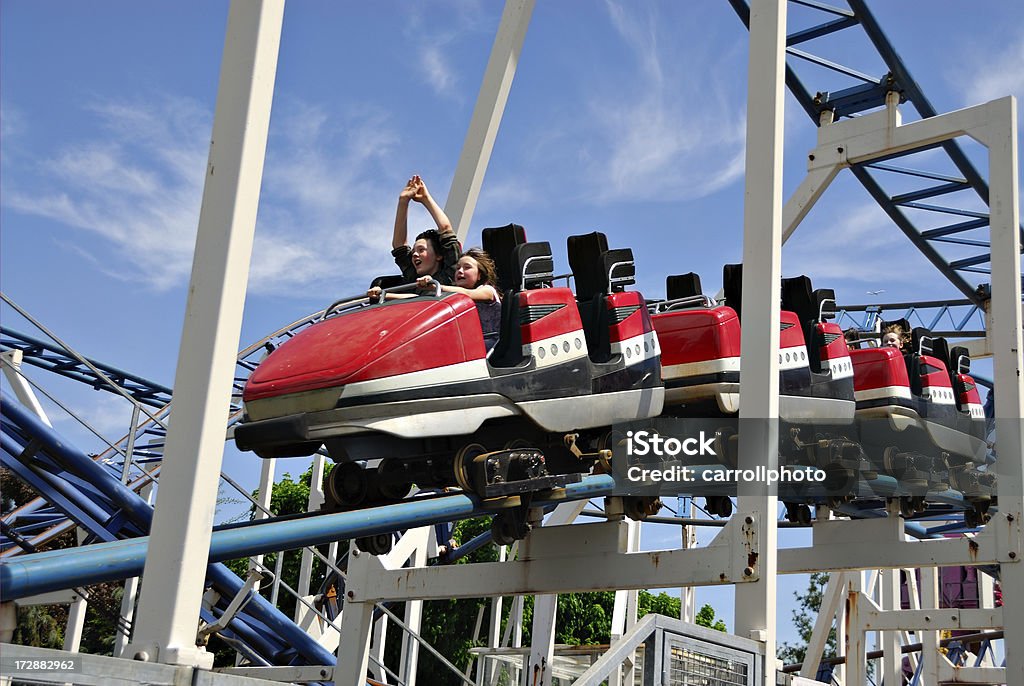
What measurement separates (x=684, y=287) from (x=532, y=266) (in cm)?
165

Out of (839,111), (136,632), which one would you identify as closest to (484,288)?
(136,632)

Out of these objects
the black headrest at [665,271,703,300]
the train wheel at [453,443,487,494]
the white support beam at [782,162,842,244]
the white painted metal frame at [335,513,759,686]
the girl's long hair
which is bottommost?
the white painted metal frame at [335,513,759,686]

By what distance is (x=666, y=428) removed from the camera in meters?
5.00

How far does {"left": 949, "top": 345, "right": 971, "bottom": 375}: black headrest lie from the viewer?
321 inches

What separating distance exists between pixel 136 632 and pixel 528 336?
2103 millimetres

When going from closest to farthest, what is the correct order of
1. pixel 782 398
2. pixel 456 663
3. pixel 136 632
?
pixel 136 632
pixel 782 398
pixel 456 663

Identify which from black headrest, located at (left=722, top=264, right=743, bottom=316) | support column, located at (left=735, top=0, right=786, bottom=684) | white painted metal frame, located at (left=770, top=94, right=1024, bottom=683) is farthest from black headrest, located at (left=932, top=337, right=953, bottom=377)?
support column, located at (left=735, top=0, right=786, bottom=684)

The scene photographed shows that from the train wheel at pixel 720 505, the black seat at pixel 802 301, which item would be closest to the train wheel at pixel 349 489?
the train wheel at pixel 720 505

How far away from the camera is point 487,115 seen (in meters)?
5.92

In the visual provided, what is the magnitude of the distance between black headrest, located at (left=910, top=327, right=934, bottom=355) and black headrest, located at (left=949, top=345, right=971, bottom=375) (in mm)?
400

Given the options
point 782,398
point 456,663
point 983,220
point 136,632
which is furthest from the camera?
point 456,663

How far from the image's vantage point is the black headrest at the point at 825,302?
655 cm

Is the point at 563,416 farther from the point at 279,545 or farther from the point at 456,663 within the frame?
the point at 456,663

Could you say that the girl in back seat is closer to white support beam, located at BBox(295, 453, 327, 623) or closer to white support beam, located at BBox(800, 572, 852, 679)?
white support beam, located at BBox(295, 453, 327, 623)
